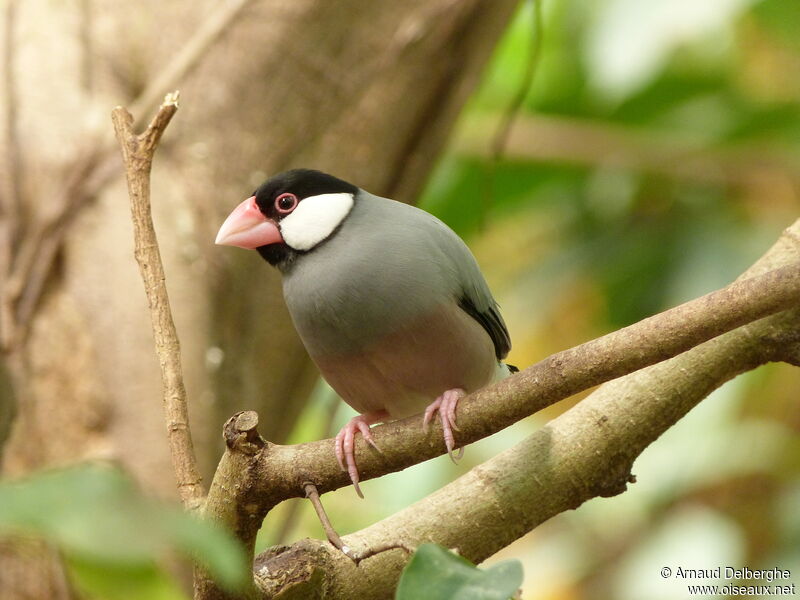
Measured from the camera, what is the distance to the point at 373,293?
2289 millimetres

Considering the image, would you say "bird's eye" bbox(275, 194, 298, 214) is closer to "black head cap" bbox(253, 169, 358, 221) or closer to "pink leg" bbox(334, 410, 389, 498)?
"black head cap" bbox(253, 169, 358, 221)

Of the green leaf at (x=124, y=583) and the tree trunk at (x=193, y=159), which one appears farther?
the tree trunk at (x=193, y=159)

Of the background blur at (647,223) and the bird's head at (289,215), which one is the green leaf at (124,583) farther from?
the background blur at (647,223)

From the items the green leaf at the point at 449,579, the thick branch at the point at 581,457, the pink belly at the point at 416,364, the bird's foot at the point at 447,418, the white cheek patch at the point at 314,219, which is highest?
the white cheek patch at the point at 314,219

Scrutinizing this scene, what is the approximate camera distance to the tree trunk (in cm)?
296

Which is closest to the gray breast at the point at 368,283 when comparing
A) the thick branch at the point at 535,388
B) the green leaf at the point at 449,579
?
the thick branch at the point at 535,388

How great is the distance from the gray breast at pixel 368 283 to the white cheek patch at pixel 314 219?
58 millimetres

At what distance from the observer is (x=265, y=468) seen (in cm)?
171

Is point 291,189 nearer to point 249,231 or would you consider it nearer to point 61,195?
point 249,231

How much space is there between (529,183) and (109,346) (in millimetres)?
2435

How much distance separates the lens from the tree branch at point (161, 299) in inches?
70.5

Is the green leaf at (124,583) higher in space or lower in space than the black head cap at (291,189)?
lower

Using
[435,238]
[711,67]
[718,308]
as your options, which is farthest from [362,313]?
[711,67]

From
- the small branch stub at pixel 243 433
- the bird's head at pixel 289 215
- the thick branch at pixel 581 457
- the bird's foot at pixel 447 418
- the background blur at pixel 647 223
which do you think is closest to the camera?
the small branch stub at pixel 243 433
